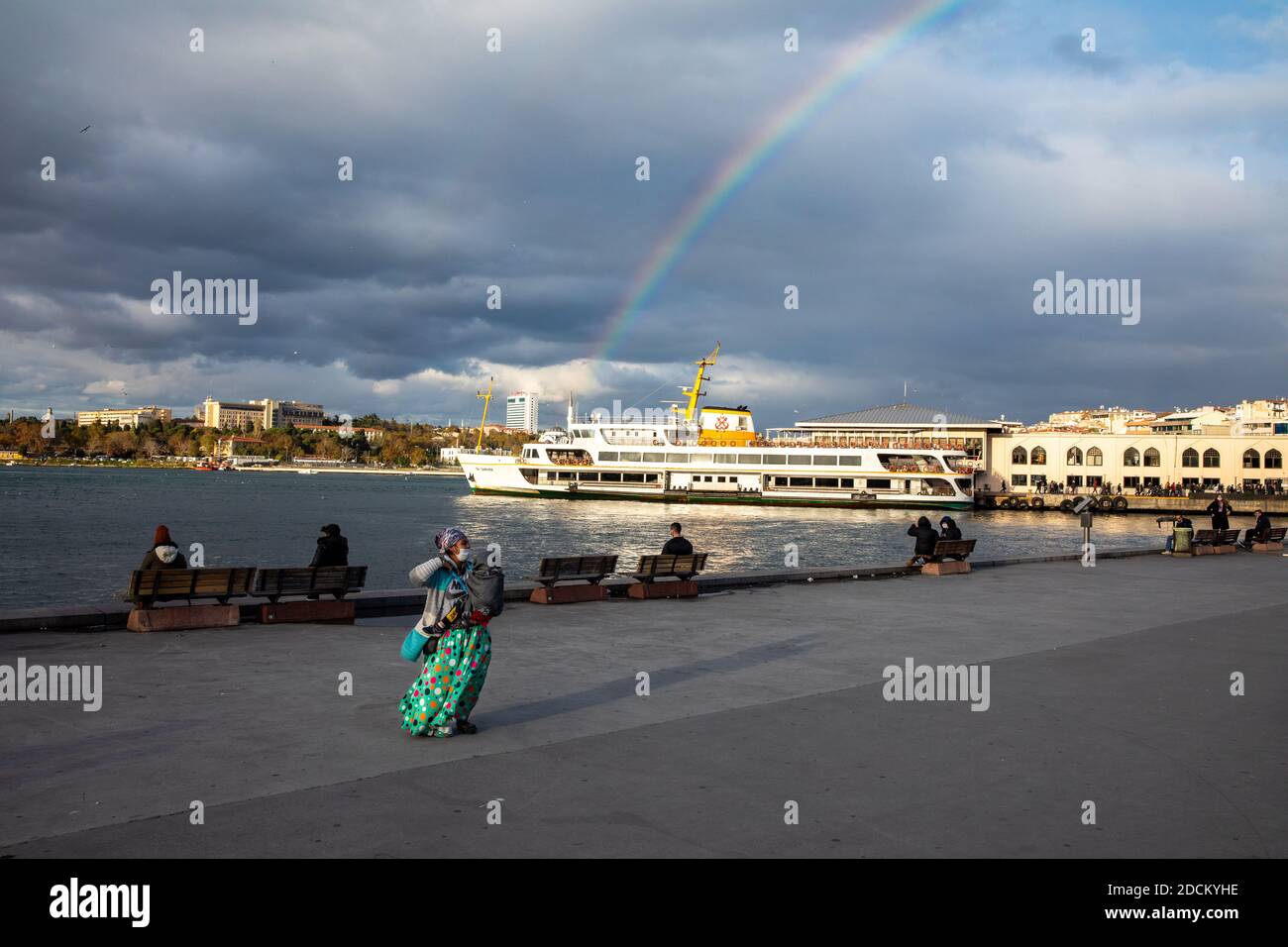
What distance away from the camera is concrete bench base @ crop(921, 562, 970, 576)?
21.7m

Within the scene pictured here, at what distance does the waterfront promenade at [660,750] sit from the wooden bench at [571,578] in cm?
241

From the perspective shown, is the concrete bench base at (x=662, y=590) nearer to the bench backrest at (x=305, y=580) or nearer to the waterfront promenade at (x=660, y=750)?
the waterfront promenade at (x=660, y=750)

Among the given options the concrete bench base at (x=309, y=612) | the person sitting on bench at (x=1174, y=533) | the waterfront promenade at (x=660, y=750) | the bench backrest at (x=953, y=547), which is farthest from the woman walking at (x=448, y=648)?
the person sitting on bench at (x=1174, y=533)

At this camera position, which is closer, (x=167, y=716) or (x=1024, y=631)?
(x=167, y=716)

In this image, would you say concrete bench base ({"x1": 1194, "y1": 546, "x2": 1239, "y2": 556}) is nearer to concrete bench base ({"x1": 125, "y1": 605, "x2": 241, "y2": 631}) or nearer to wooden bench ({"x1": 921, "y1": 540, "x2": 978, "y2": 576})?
wooden bench ({"x1": 921, "y1": 540, "x2": 978, "y2": 576})

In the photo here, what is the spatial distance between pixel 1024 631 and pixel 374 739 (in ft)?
31.7

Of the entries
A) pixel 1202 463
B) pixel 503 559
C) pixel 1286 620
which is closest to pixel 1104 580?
pixel 1286 620

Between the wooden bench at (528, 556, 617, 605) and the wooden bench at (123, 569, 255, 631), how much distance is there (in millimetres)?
4544

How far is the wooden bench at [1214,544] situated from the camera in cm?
2964

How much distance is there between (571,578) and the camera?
16.3 m

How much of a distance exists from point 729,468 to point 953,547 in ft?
224
